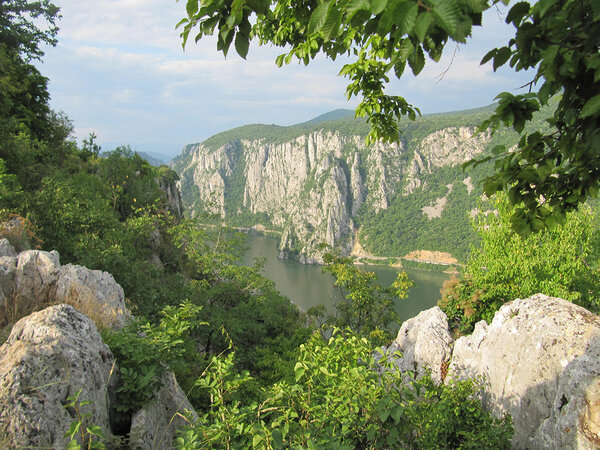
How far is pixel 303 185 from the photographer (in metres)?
162

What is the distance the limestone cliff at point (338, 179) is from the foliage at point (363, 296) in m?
91.7

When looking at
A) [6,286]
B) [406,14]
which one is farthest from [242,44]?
[6,286]

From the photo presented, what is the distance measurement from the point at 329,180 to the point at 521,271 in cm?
12904

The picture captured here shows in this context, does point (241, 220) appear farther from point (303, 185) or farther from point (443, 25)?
point (443, 25)

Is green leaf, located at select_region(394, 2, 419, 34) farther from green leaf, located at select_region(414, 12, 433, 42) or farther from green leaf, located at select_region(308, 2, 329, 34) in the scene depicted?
green leaf, located at select_region(308, 2, 329, 34)

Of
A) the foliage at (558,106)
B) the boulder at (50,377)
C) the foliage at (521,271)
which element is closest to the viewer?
the foliage at (558,106)

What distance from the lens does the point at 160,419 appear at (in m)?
3.63

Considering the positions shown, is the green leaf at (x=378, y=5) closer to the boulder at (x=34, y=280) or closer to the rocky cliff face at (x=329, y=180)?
the boulder at (x=34, y=280)

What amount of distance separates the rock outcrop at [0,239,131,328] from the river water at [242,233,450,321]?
44257mm

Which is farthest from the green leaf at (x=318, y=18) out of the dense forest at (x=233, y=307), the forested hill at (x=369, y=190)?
the forested hill at (x=369, y=190)

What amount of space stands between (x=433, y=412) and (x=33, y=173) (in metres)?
13.9

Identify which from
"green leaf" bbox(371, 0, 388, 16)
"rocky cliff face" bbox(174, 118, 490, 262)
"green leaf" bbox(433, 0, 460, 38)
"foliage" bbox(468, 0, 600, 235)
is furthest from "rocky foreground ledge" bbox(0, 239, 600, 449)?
"rocky cliff face" bbox(174, 118, 490, 262)

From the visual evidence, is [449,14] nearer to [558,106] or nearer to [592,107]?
[592,107]

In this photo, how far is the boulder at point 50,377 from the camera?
2311mm
